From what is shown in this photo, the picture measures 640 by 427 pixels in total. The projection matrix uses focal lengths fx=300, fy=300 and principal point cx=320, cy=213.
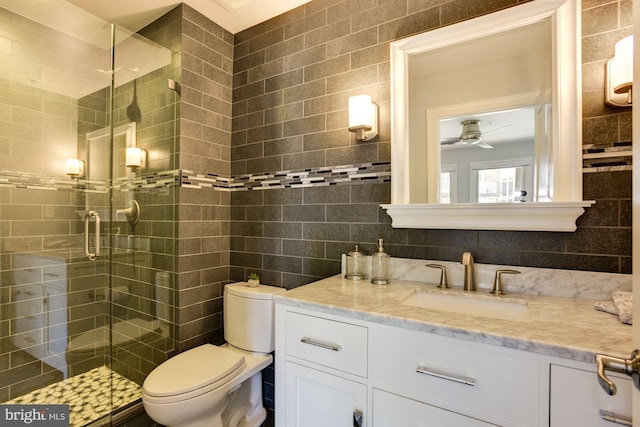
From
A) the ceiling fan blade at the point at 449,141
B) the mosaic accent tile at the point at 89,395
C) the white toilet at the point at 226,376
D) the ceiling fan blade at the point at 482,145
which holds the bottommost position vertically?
the mosaic accent tile at the point at 89,395

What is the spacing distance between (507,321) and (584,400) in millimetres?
237

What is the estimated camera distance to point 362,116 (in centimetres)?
155

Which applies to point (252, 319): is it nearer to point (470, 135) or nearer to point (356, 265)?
point (356, 265)

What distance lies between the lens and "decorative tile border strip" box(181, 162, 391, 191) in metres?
1.63

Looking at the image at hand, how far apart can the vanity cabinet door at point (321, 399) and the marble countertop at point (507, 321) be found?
0.83 ft

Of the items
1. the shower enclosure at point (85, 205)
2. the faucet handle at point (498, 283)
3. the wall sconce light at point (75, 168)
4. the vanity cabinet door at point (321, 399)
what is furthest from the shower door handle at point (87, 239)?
the faucet handle at point (498, 283)

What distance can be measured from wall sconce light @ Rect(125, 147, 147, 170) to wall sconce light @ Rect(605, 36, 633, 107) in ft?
8.00

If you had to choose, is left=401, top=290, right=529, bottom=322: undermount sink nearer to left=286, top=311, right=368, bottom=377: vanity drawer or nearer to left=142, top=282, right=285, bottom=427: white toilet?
left=286, top=311, right=368, bottom=377: vanity drawer

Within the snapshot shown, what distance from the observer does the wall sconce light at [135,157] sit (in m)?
2.02

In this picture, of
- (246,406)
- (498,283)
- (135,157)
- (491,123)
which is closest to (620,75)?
(491,123)

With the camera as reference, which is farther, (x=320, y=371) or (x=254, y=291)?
(x=254, y=291)

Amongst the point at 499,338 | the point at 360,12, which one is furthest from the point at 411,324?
the point at 360,12

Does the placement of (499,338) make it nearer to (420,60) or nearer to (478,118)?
(478,118)

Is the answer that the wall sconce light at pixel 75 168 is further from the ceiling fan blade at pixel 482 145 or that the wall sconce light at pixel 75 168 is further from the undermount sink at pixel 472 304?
the ceiling fan blade at pixel 482 145
